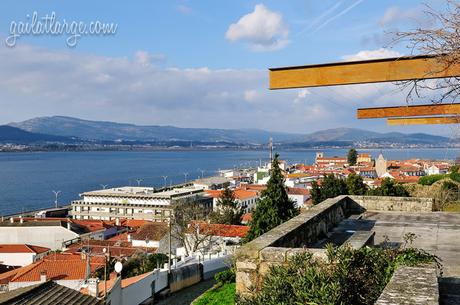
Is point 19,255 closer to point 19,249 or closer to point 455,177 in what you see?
point 19,249

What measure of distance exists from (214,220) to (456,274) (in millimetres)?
35161

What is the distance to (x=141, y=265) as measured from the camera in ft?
85.6

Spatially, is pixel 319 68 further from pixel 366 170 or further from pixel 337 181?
pixel 366 170

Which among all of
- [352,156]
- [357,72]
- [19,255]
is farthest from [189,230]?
[352,156]

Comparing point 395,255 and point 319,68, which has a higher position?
point 319,68

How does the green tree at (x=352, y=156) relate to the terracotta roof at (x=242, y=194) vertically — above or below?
above

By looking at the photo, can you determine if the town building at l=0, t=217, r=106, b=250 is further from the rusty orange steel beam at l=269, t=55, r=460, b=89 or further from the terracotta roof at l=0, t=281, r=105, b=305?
the rusty orange steel beam at l=269, t=55, r=460, b=89

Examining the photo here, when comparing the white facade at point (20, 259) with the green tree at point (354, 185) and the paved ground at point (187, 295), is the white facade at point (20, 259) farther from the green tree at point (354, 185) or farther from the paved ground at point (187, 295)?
the green tree at point (354, 185)

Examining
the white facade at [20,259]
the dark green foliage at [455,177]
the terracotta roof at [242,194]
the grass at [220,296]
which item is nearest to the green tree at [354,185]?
the dark green foliage at [455,177]

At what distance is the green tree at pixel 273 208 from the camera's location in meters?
23.2

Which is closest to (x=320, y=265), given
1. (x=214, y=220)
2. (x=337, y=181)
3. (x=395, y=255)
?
(x=395, y=255)

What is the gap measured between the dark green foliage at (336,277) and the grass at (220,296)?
28.4 feet

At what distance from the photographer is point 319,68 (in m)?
5.71

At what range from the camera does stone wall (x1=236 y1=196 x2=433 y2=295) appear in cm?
459
